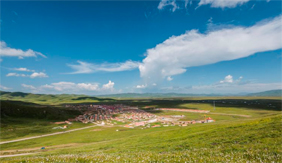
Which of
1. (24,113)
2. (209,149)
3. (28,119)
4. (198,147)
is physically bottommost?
(28,119)

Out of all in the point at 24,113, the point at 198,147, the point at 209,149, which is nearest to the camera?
the point at 209,149

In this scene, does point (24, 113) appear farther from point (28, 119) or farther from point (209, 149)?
point (209, 149)

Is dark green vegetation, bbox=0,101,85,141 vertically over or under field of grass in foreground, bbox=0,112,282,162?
under

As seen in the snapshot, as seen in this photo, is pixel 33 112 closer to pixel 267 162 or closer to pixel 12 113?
pixel 12 113

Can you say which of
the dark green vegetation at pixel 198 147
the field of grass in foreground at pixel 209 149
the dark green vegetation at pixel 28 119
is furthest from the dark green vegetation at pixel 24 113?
the field of grass in foreground at pixel 209 149

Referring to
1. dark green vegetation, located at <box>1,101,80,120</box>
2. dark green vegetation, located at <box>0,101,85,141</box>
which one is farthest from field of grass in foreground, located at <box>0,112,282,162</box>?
dark green vegetation, located at <box>1,101,80,120</box>

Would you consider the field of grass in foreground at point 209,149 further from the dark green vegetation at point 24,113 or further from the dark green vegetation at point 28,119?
the dark green vegetation at point 24,113

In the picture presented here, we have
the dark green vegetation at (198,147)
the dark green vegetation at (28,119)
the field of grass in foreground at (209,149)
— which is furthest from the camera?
the dark green vegetation at (28,119)

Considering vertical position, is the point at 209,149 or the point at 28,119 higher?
the point at 209,149

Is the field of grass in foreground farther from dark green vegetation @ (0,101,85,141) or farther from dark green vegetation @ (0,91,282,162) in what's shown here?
dark green vegetation @ (0,101,85,141)

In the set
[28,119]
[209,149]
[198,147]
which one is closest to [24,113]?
[28,119]

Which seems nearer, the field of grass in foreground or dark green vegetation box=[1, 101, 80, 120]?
the field of grass in foreground

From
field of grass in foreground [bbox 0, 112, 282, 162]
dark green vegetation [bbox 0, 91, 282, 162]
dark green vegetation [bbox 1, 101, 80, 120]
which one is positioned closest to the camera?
field of grass in foreground [bbox 0, 112, 282, 162]

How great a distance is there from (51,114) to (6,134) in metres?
57.6
